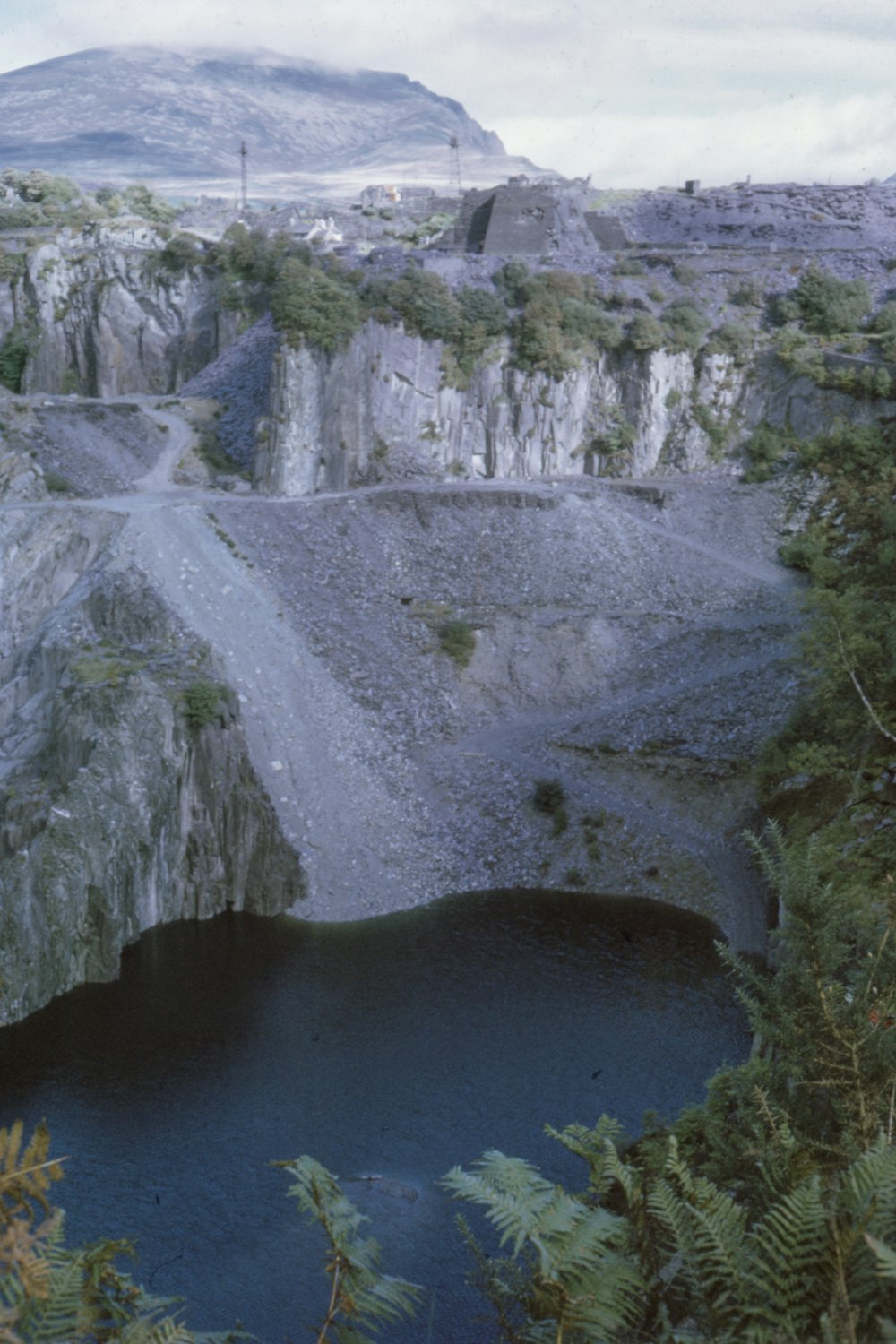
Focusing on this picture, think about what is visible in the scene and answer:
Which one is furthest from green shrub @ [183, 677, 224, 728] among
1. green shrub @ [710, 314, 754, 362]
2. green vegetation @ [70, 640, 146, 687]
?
green shrub @ [710, 314, 754, 362]

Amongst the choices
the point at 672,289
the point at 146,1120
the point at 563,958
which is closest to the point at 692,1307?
the point at 146,1120

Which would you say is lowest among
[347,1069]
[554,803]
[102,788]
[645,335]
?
[347,1069]

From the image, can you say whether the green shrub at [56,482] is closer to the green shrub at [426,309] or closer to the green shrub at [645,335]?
the green shrub at [426,309]

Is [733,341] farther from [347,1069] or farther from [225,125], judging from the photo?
[225,125]

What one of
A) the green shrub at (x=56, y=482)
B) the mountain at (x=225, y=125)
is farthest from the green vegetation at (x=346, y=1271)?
the mountain at (x=225, y=125)

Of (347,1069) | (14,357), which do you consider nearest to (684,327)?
(14,357)

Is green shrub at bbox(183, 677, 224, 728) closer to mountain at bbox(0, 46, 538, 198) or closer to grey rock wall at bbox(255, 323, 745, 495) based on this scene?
grey rock wall at bbox(255, 323, 745, 495)
